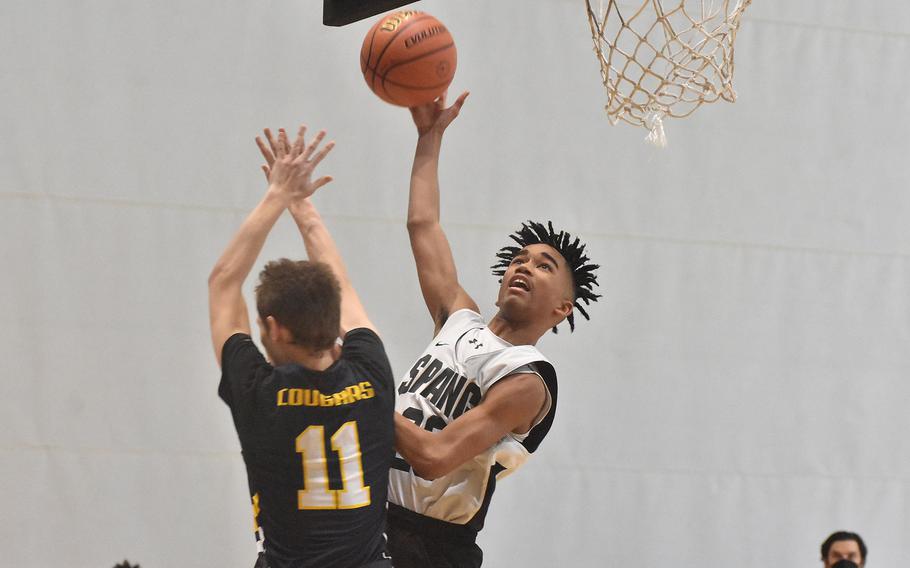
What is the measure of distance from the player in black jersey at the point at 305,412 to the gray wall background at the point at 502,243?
2.80m

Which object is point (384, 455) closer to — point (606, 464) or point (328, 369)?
point (328, 369)

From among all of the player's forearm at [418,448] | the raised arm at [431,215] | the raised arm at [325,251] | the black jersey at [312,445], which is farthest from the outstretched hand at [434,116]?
the black jersey at [312,445]

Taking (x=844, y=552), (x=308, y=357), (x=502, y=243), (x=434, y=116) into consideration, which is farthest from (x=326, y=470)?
(x=844, y=552)

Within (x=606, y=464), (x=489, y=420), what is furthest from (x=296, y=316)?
(x=606, y=464)

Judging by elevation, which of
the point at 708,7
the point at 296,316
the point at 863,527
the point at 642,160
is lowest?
the point at 863,527

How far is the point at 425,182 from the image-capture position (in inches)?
179

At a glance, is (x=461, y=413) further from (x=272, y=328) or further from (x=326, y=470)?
(x=272, y=328)

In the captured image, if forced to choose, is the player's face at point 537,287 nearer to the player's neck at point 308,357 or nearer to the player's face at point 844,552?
the player's neck at point 308,357

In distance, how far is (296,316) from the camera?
292cm

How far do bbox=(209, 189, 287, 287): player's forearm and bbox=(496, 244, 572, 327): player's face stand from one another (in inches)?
51.0

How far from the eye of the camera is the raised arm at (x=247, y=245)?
312cm

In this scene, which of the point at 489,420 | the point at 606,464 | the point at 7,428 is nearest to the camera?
the point at 489,420

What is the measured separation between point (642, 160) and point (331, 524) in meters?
4.02

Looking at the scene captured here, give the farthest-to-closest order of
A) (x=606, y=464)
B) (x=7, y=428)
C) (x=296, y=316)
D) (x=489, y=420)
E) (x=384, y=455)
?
1. (x=606, y=464)
2. (x=7, y=428)
3. (x=489, y=420)
4. (x=384, y=455)
5. (x=296, y=316)
